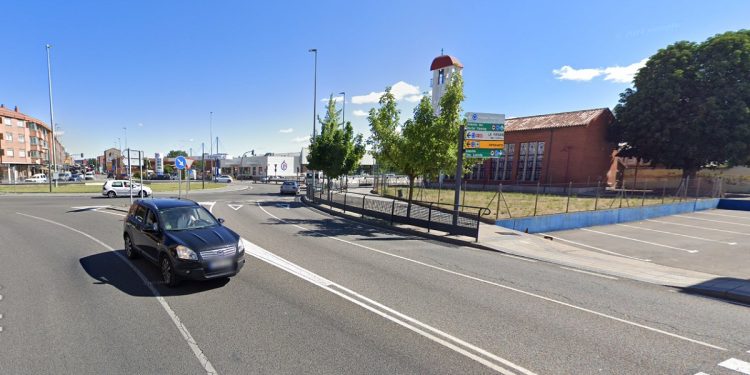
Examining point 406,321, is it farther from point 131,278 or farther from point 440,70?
point 440,70

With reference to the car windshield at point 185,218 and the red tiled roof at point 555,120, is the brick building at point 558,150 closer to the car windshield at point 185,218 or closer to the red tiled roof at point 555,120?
the red tiled roof at point 555,120

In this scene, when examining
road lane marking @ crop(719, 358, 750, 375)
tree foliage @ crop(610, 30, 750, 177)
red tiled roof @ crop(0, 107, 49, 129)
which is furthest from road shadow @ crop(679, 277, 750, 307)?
red tiled roof @ crop(0, 107, 49, 129)

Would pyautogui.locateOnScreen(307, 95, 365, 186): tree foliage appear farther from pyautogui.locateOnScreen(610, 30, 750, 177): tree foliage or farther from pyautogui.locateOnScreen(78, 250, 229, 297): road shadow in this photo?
pyautogui.locateOnScreen(610, 30, 750, 177): tree foliage

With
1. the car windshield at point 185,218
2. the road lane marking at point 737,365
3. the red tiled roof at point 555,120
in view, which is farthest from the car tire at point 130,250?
the red tiled roof at point 555,120

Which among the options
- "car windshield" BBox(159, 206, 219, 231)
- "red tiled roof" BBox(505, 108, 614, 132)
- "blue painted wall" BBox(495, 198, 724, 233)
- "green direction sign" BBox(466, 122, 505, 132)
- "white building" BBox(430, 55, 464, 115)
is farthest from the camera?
"white building" BBox(430, 55, 464, 115)

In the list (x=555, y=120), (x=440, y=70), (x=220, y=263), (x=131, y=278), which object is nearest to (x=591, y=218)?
(x=220, y=263)

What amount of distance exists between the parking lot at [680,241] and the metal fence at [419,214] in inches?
189

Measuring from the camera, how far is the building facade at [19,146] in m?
56.2

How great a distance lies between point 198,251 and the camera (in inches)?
234

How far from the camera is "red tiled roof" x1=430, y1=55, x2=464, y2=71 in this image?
48.8 metres

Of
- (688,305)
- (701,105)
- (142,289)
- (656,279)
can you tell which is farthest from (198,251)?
(701,105)

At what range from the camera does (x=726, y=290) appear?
23.9ft

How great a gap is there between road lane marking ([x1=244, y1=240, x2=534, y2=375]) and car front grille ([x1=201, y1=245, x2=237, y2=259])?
162 centimetres

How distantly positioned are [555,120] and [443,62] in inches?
743
